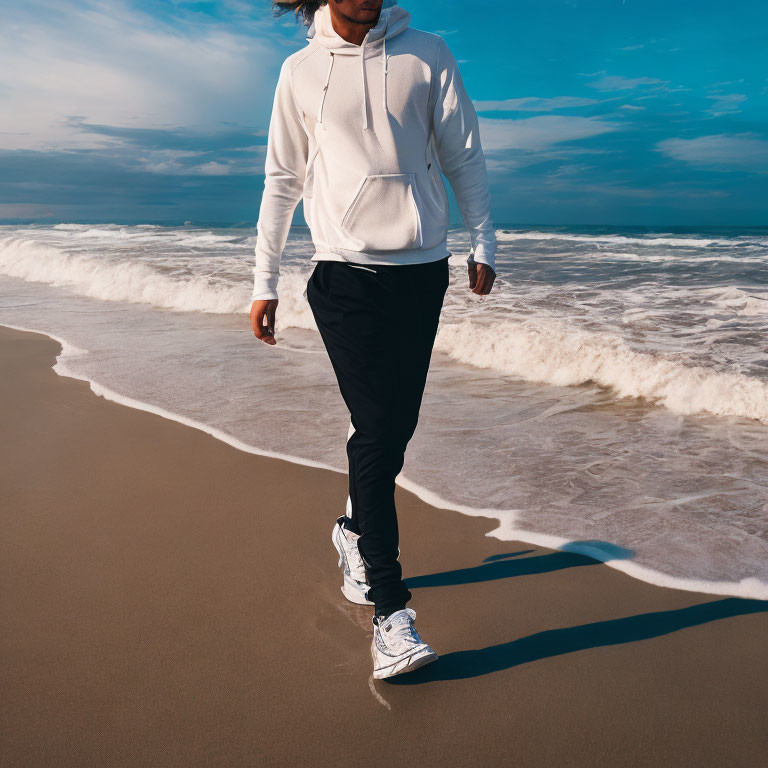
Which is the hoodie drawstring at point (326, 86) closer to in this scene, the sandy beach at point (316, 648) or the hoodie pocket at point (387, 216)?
the hoodie pocket at point (387, 216)

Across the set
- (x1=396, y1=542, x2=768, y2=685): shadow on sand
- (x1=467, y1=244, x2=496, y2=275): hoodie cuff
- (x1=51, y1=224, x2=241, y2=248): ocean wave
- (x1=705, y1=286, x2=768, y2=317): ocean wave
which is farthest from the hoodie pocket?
(x1=51, y1=224, x2=241, y2=248): ocean wave

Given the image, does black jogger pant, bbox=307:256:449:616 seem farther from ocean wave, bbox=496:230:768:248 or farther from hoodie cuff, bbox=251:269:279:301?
ocean wave, bbox=496:230:768:248

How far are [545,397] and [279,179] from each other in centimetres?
373

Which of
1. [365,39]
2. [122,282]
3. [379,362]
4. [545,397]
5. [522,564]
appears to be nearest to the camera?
[365,39]

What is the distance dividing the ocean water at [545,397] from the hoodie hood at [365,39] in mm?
1861

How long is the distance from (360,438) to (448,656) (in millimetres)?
760

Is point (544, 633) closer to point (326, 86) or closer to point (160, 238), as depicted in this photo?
point (326, 86)

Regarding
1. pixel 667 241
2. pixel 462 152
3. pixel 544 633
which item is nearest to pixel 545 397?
pixel 544 633

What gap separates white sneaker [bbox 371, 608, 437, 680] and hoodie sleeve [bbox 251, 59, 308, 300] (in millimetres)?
1130

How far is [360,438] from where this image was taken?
209cm

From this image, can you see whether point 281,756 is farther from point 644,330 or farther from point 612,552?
point 644,330

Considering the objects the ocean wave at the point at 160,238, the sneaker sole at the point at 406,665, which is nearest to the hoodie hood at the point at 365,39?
the sneaker sole at the point at 406,665

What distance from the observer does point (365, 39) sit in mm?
1860

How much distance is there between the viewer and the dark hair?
200cm
